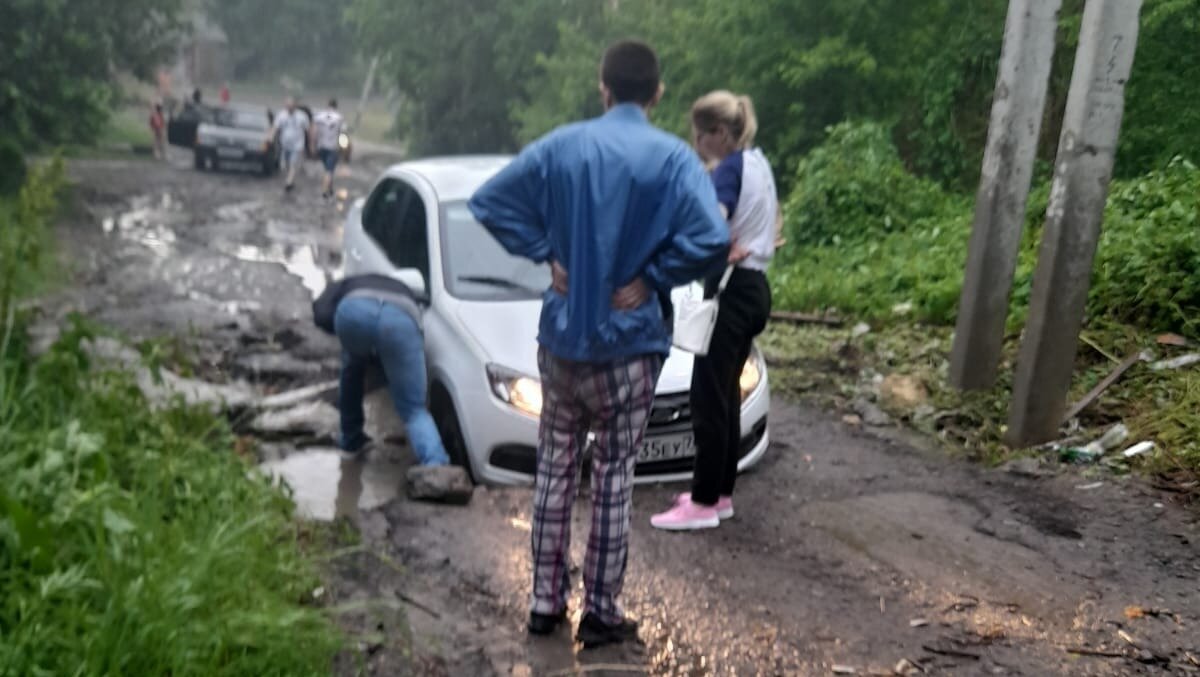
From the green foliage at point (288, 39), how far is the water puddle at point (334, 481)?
5389 centimetres

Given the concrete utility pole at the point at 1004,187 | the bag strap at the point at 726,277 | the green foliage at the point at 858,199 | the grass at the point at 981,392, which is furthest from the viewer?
the green foliage at the point at 858,199

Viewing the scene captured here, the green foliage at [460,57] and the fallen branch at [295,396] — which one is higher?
the green foliage at [460,57]

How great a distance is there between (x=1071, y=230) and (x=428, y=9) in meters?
21.9

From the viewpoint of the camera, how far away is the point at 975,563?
15.0 ft

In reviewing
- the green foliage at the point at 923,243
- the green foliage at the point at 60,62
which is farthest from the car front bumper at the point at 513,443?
the green foliage at the point at 60,62

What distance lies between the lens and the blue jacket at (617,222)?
3373mm

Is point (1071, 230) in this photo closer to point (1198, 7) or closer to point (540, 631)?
point (540, 631)

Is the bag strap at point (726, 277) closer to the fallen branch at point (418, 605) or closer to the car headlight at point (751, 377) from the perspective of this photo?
the car headlight at point (751, 377)

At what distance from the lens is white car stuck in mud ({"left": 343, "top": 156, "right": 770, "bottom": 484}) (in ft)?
16.9

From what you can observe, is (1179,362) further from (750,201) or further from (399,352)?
(399,352)

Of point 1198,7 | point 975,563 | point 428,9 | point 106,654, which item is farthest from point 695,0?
point 106,654

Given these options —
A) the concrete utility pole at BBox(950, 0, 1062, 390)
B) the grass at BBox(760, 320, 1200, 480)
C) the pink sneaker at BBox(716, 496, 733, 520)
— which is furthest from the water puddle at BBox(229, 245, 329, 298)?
the pink sneaker at BBox(716, 496, 733, 520)

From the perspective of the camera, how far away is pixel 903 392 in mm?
7074

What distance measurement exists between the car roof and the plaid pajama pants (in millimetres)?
2892
